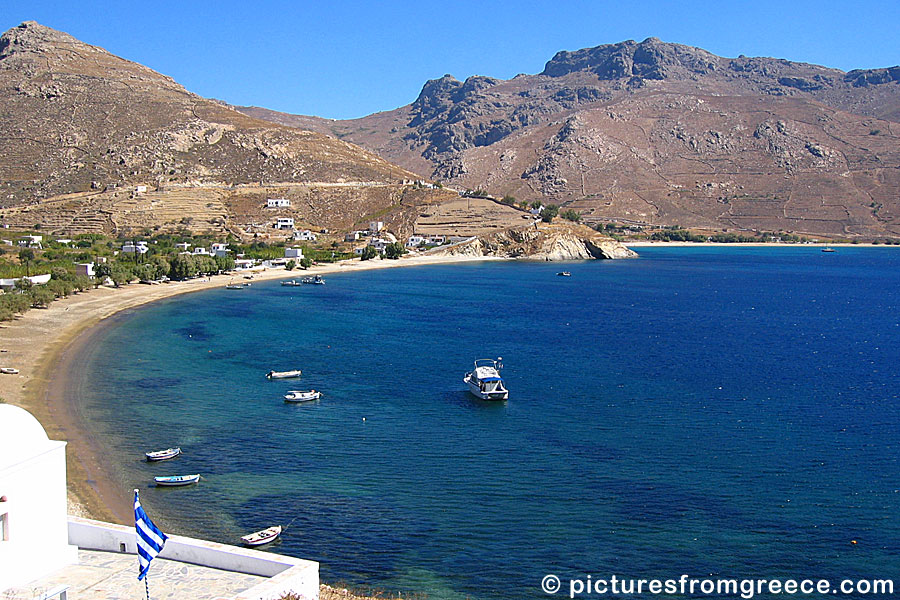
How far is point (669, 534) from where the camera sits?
25.8m

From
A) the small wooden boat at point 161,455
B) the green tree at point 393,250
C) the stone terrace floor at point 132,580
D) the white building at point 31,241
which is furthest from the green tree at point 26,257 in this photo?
the stone terrace floor at point 132,580

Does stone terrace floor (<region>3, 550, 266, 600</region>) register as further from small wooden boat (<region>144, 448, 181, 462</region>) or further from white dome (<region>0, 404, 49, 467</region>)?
small wooden boat (<region>144, 448, 181, 462</region>)

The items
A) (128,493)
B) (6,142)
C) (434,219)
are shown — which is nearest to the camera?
(128,493)

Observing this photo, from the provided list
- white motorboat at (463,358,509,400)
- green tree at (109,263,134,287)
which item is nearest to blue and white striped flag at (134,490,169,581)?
white motorboat at (463,358,509,400)

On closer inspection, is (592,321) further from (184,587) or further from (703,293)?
(184,587)

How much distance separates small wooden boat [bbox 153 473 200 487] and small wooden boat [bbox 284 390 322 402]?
12373 millimetres

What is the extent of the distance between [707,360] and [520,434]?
23149 mm

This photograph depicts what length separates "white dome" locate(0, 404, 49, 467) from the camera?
45.7 ft

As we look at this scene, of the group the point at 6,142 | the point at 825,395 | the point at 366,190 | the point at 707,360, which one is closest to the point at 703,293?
the point at 707,360

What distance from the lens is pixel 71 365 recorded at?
5044 centimetres

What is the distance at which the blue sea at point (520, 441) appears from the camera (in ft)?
81.7

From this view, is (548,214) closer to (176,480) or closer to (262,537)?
(176,480)

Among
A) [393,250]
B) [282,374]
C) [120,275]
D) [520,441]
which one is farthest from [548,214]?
[520,441]

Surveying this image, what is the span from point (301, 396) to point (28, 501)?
1120 inches
